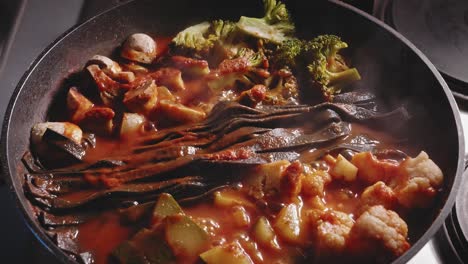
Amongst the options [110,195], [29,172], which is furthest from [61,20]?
[110,195]

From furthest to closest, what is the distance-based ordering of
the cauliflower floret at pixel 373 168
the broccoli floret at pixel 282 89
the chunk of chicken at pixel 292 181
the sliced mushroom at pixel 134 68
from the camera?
the sliced mushroom at pixel 134 68, the broccoli floret at pixel 282 89, the cauliflower floret at pixel 373 168, the chunk of chicken at pixel 292 181

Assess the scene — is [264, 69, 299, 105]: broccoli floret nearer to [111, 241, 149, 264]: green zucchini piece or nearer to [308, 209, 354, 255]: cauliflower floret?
[308, 209, 354, 255]: cauliflower floret

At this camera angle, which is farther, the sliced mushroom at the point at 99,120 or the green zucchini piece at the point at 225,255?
the sliced mushroom at the point at 99,120

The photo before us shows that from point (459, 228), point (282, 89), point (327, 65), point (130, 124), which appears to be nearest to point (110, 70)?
point (130, 124)

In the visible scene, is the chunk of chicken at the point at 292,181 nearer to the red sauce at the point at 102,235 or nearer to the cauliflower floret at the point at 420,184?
the cauliflower floret at the point at 420,184

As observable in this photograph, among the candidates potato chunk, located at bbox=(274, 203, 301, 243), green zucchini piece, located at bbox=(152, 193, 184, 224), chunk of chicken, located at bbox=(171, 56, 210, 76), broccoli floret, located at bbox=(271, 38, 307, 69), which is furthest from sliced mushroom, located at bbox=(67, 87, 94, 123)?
potato chunk, located at bbox=(274, 203, 301, 243)

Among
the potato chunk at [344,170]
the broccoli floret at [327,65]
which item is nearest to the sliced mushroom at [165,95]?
the broccoli floret at [327,65]
